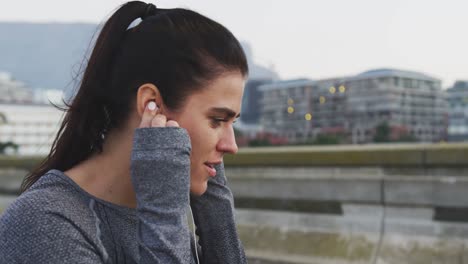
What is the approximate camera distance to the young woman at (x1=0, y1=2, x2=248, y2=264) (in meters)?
1.26

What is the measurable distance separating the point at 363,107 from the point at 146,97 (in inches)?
5246

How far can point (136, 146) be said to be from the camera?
133 cm

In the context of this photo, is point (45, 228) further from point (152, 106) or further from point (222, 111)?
point (222, 111)

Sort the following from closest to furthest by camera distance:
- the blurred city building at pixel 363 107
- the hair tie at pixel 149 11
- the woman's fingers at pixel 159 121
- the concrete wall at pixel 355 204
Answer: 1. the woman's fingers at pixel 159 121
2. the hair tie at pixel 149 11
3. the concrete wall at pixel 355 204
4. the blurred city building at pixel 363 107

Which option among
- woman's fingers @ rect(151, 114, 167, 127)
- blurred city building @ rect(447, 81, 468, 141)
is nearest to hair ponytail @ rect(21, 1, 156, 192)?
woman's fingers @ rect(151, 114, 167, 127)

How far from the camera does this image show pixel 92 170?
1539 millimetres

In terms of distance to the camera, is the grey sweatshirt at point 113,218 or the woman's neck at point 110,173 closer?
the grey sweatshirt at point 113,218

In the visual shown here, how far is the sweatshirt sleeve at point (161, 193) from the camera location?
4.12 feet

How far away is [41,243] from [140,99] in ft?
1.67

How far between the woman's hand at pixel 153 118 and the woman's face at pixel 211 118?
0.05m

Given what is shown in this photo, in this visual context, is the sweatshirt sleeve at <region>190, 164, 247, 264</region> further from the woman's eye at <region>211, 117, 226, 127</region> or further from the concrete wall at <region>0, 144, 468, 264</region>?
the concrete wall at <region>0, 144, 468, 264</region>

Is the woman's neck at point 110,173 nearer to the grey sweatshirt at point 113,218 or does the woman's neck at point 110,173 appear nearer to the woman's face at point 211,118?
the grey sweatshirt at point 113,218

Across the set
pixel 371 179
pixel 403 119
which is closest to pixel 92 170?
pixel 371 179

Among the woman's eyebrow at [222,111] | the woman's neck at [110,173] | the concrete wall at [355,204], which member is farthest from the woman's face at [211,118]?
the concrete wall at [355,204]
